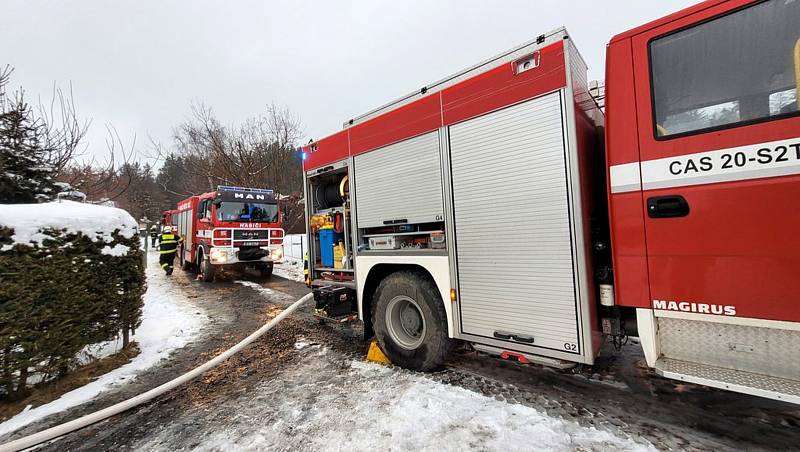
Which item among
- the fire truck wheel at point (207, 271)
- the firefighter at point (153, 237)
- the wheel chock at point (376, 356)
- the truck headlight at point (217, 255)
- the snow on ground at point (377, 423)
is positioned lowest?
the snow on ground at point (377, 423)

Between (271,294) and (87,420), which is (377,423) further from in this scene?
(271,294)

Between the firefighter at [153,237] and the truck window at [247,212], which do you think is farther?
the firefighter at [153,237]

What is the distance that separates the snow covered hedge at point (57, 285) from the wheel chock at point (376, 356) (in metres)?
3.09

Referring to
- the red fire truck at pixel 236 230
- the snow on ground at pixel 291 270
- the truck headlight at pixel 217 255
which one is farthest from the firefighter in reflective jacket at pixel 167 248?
the snow on ground at pixel 291 270

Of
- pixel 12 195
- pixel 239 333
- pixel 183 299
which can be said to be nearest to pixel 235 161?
pixel 183 299

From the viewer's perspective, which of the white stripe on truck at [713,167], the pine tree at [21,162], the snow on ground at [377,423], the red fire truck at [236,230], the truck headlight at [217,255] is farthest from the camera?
the red fire truck at [236,230]

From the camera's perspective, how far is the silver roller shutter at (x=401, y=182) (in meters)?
3.33

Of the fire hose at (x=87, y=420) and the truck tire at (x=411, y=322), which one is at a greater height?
the truck tire at (x=411, y=322)

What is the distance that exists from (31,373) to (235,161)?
21.2 metres

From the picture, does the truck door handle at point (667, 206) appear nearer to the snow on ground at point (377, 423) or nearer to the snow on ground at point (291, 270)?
the snow on ground at point (377, 423)

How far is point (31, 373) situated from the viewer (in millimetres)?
3281

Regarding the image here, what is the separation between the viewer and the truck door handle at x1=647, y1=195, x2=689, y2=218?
2062 mm

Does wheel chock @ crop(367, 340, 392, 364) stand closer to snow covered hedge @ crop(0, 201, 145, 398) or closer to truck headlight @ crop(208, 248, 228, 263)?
snow covered hedge @ crop(0, 201, 145, 398)

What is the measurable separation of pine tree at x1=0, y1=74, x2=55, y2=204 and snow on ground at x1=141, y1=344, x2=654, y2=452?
18.0 feet
